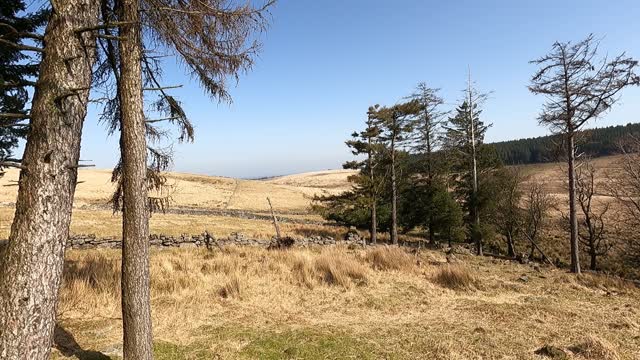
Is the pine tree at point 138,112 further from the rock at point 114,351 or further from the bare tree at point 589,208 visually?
the bare tree at point 589,208

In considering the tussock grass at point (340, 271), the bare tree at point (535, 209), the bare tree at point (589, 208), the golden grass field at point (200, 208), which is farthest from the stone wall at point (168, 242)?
the bare tree at point (535, 209)

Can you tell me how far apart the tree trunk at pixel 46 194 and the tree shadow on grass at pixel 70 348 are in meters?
2.07

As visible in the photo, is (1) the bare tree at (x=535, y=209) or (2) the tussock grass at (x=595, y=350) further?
(1) the bare tree at (x=535, y=209)

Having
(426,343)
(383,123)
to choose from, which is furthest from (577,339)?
(383,123)

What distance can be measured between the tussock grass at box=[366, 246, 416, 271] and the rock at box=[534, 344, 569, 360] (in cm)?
579

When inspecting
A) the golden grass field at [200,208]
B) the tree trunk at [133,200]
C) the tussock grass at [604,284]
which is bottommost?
the tussock grass at [604,284]

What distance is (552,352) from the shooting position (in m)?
6.14

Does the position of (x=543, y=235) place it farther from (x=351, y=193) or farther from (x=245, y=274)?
(x=245, y=274)

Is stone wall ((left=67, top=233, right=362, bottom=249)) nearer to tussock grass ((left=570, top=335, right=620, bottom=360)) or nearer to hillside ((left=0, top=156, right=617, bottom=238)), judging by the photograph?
hillside ((left=0, top=156, right=617, bottom=238))

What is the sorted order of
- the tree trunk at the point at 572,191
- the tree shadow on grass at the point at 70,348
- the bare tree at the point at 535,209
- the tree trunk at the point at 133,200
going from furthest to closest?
the bare tree at the point at 535,209
the tree trunk at the point at 572,191
the tree shadow on grass at the point at 70,348
the tree trunk at the point at 133,200

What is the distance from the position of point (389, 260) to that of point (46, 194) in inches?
410

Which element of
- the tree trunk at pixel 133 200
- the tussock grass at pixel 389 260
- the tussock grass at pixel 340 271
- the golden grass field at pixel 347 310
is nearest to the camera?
the tree trunk at pixel 133 200

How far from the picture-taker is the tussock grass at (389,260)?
12.2 metres

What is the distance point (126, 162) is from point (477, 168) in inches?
991
